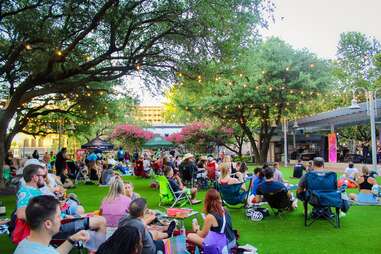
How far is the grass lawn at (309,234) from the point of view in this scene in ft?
20.8

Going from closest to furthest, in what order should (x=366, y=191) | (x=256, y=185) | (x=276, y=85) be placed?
(x=256, y=185) < (x=366, y=191) < (x=276, y=85)

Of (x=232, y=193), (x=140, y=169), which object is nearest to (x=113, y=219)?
(x=232, y=193)

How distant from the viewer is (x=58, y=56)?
11.7 meters

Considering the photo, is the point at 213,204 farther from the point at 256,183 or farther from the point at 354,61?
the point at 354,61

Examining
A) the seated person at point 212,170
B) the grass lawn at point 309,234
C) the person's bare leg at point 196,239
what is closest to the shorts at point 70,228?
the person's bare leg at point 196,239

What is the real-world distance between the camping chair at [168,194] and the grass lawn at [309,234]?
1.48 m

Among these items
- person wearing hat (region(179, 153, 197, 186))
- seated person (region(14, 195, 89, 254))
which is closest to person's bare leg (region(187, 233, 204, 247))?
seated person (region(14, 195, 89, 254))

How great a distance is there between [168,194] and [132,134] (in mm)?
35062

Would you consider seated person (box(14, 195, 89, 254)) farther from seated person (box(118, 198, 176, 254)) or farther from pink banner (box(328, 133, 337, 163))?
pink banner (box(328, 133, 337, 163))

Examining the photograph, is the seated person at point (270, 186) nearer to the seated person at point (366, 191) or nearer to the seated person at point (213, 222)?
the seated person at point (366, 191)

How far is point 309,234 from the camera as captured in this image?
731cm

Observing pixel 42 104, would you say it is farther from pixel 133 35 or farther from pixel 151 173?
pixel 133 35

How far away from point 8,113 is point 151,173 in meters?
9.38

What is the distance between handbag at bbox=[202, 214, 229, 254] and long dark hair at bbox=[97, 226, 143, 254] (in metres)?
1.80
